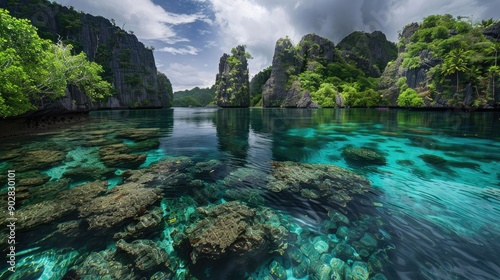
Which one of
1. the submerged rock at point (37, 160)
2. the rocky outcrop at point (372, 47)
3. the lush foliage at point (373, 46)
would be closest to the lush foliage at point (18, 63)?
the submerged rock at point (37, 160)

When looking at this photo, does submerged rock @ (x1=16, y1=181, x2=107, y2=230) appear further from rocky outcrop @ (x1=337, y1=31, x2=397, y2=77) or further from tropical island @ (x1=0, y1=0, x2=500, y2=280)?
rocky outcrop @ (x1=337, y1=31, x2=397, y2=77)

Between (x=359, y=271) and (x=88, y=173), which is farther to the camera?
(x=88, y=173)

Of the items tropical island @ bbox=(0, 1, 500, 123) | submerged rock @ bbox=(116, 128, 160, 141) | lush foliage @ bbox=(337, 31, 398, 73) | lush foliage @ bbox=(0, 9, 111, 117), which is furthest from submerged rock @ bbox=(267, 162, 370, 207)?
lush foliage @ bbox=(337, 31, 398, 73)

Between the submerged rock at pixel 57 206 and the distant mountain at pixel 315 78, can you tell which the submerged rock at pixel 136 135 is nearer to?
the submerged rock at pixel 57 206

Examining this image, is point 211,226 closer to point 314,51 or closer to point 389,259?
point 389,259

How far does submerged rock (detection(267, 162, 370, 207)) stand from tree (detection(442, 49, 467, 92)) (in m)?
73.7

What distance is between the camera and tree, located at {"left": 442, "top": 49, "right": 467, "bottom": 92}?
55.9 m

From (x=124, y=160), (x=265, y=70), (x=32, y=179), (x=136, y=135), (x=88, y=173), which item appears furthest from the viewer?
(x=265, y=70)

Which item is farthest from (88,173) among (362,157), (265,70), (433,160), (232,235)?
(265,70)

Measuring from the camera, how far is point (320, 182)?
28.4ft

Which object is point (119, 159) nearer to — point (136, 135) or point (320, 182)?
point (136, 135)

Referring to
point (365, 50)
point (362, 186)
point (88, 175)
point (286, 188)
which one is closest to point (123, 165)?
point (88, 175)

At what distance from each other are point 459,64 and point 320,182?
251ft

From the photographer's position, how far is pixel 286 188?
822 cm
